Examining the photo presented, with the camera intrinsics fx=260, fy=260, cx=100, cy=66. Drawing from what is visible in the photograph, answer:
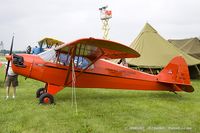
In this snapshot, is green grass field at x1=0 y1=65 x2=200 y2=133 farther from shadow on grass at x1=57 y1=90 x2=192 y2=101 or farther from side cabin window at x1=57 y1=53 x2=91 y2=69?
side cabin window at x1=57 y1=53 x2=91 y2=69

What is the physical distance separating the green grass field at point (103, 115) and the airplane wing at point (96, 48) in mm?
1660

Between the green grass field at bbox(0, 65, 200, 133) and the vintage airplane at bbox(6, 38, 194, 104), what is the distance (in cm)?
51

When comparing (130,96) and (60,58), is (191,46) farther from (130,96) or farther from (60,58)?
(60,58)

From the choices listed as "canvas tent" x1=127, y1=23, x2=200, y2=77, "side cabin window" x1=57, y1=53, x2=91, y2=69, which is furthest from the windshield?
"canvas tent" x1=127, y1=23, x2=200, y2=77

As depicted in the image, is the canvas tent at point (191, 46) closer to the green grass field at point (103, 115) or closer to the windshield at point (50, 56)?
the green grass field at point (103, 115)

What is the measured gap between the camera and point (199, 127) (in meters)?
5.97

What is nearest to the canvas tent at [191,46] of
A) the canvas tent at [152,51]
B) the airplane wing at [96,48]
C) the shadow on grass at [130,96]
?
the canvas tent at [152,51]

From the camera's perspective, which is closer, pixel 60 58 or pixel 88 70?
pixel 60 58

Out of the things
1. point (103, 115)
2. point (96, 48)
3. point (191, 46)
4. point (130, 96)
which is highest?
point (96, 48)

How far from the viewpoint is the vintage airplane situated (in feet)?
27.5

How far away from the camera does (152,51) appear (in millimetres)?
16312

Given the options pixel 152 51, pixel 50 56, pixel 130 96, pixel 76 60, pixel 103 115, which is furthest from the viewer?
pixel 152 51

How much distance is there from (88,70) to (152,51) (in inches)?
311

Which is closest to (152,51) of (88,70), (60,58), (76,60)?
(88,70)
